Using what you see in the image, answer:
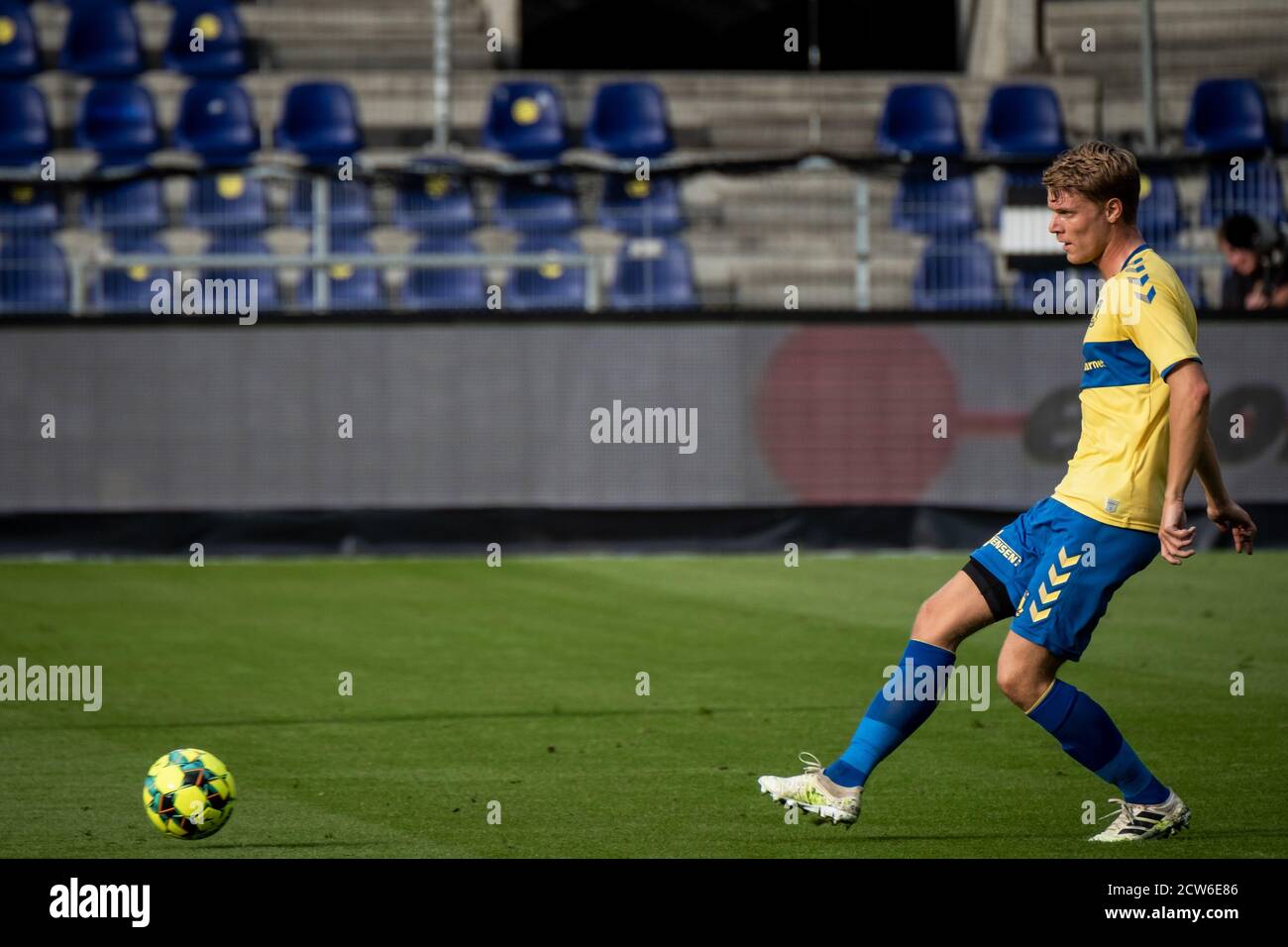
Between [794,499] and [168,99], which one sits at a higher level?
[168,99]

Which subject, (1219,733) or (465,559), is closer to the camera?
(1219,733)

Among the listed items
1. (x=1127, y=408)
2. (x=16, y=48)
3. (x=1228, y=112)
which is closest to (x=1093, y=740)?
(x=1127, y=408)

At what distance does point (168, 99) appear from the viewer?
24391mm

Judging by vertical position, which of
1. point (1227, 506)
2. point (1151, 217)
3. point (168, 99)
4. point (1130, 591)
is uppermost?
point (168, 99)

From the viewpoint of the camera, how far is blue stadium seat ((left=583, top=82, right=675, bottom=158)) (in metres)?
23.7

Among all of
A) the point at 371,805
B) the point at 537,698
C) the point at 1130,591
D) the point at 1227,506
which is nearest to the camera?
the point at 1227,506

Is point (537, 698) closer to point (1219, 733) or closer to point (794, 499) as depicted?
point (1219, 733)

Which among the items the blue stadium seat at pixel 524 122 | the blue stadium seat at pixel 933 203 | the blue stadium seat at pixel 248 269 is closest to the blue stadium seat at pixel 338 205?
the blue stadium seat at pixel 248 269

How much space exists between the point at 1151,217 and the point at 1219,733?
10137mm

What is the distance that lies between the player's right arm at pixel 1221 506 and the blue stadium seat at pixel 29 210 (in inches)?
540

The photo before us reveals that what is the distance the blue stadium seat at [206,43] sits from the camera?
24359mm

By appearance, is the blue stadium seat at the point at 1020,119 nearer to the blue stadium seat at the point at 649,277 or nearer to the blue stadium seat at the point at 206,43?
the blue stadium seat at the point at 649,277

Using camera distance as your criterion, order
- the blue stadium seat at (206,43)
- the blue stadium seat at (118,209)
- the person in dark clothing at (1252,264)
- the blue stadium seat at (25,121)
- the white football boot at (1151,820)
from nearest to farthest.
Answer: the white football boot at (1151,820) < the person in dark clothing at (1252,264) < the blue stadium seat at (118,209) < the blue stadium seat at (25,121) < the blue stadium seat at (206,43)

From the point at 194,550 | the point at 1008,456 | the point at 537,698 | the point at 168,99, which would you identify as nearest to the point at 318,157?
the point at 168,99
